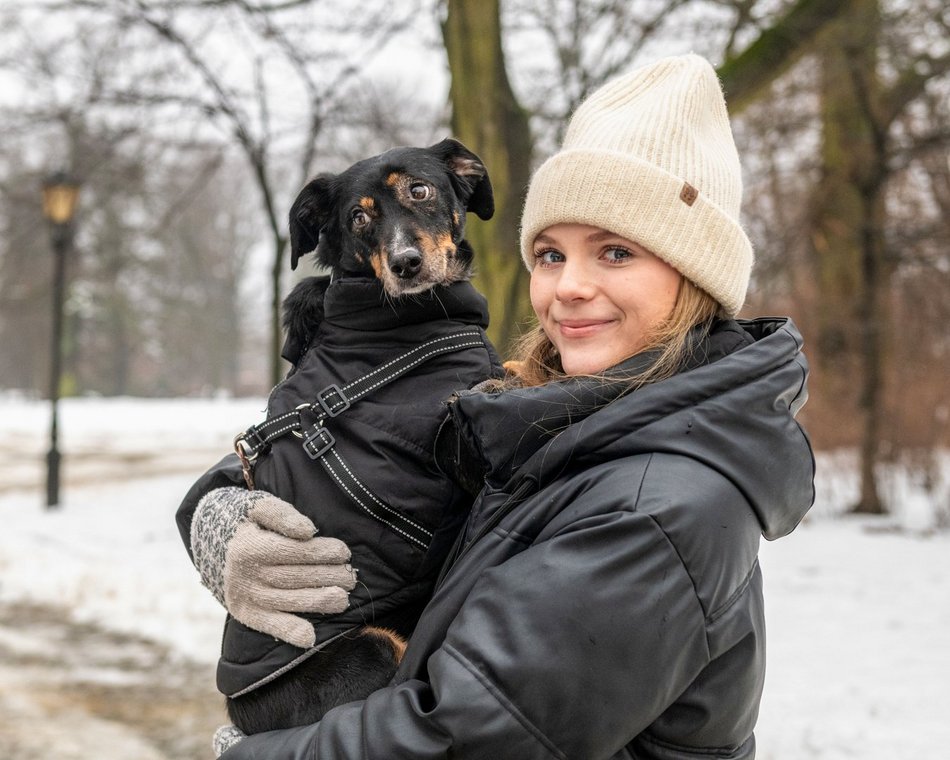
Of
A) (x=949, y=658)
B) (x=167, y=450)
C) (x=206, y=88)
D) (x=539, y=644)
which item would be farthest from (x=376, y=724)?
(x=167, y=450)

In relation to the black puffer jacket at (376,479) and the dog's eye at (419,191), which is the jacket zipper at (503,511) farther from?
the dog's eye at (419,191)

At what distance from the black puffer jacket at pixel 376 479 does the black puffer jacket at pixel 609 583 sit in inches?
20.2

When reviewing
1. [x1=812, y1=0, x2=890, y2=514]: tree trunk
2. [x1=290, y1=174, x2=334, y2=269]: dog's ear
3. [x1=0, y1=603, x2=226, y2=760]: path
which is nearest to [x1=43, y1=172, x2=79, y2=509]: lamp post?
[x1=0, y1=603, x2=226, y2=760]: path

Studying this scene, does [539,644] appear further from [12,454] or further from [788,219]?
[12,454]

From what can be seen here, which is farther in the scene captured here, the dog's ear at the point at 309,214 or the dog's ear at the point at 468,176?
the dog's ear at the point at 468,176

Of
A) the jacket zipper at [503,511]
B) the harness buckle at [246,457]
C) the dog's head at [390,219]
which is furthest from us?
the dog's head at [390,219]

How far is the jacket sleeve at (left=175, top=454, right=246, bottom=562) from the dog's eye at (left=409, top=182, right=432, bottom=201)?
93 cm

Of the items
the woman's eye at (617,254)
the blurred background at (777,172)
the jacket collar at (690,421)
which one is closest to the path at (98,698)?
the blurred background at (777,172)

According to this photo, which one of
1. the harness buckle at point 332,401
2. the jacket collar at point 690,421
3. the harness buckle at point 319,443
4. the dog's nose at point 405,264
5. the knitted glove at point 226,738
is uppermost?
the dog's nose at point 405,264

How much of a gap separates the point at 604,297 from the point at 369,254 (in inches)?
42.3

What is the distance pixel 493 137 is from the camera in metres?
6.87

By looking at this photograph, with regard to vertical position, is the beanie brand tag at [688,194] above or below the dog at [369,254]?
above

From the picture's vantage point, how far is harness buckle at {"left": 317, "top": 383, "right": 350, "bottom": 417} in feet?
7.16

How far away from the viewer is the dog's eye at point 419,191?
2732mm
